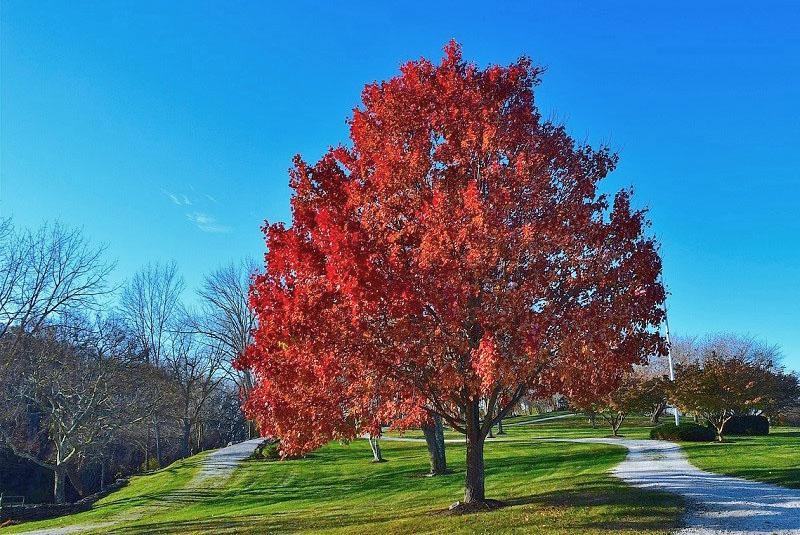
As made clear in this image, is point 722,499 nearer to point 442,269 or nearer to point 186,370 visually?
point 442,269

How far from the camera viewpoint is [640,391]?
38625mm

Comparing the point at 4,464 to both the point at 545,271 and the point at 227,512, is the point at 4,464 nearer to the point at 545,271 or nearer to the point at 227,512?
the point at 227,512

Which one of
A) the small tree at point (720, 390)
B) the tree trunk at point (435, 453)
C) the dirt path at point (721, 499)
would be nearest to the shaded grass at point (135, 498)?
the tree trunk at point (435, 453)

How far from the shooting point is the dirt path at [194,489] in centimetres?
1886

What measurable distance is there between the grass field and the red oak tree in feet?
8.00

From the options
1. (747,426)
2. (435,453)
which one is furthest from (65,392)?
(747,426)

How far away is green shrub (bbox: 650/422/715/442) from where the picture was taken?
32750mm

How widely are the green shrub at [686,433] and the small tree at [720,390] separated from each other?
2.18ft

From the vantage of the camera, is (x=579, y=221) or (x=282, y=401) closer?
(x=579, y=221)

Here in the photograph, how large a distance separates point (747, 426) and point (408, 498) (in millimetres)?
30962

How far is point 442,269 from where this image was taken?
413 inches

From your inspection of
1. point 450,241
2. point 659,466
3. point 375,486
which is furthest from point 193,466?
point 450,241

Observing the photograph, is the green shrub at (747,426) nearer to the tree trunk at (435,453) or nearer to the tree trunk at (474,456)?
the tree trunk at (435,453)

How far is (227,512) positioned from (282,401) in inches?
406
